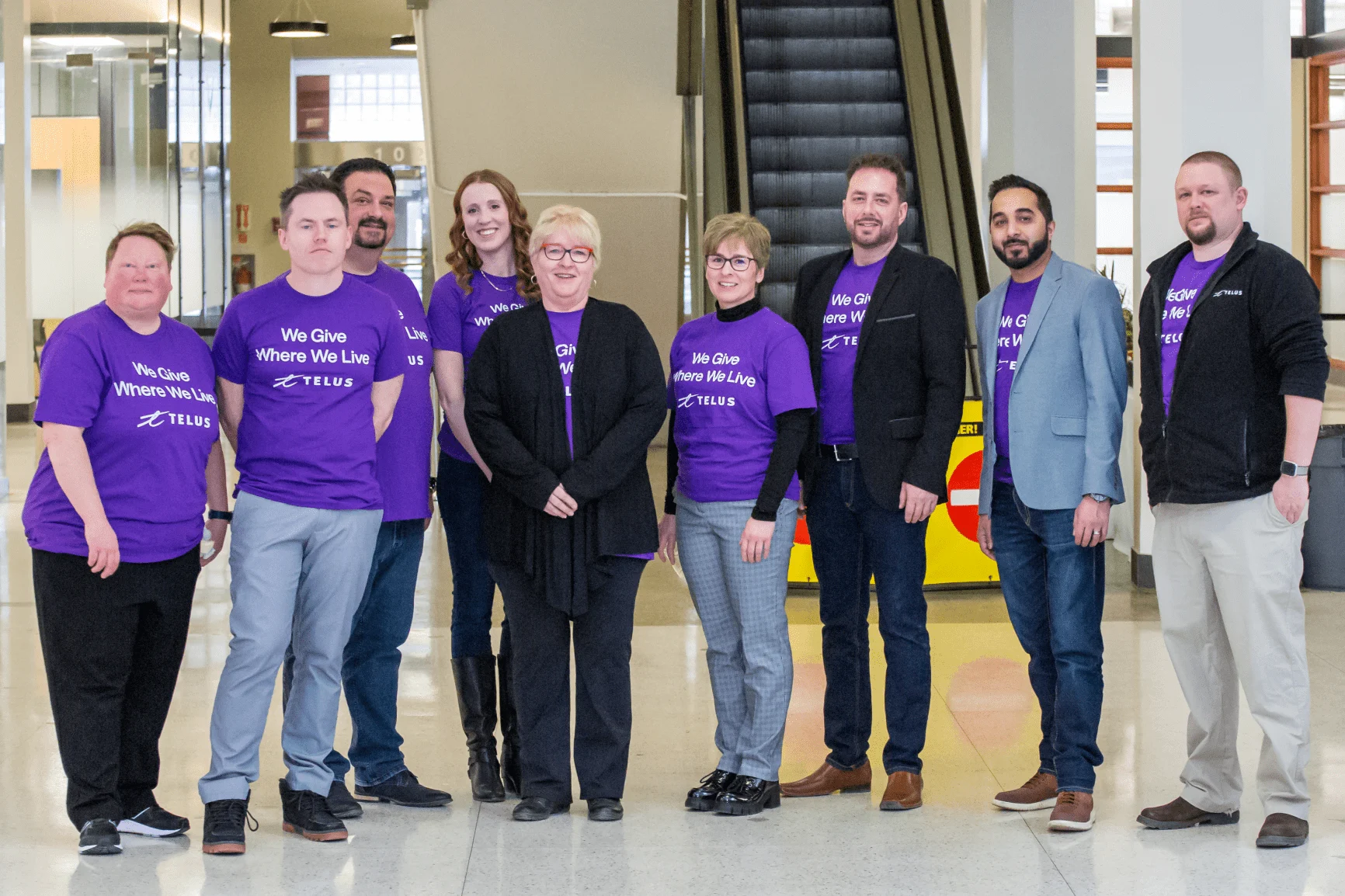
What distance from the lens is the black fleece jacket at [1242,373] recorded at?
3301mm

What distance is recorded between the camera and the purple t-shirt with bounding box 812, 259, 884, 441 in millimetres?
3742

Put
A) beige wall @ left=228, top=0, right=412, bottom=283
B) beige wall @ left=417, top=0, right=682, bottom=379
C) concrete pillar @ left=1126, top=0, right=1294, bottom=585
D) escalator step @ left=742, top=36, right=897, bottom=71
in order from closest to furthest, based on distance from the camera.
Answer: concrete pillar @ left=1126, top=0, right=1294, bottom=585
escalator step @ left=742, top=36, right=897, bottom=71
beige wall @ left=417, top=0, right=682, bottom=379
beige wall @ left=228, top=0, right=412, bottom=283

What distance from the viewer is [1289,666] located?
3.38 m

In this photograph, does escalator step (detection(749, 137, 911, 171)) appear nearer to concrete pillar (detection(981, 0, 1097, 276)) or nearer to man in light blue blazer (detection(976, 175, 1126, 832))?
concrete pillar (detection(981, 0, 1097, 276))

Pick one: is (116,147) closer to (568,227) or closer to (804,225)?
(804,225)

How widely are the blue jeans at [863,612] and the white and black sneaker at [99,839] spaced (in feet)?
5.99

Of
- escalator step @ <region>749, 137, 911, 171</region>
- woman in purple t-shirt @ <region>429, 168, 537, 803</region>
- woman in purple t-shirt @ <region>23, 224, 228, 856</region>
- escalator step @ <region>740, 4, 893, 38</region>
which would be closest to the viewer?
woman in purple t-shirt @ <region>23, 224, 228, 856</region>

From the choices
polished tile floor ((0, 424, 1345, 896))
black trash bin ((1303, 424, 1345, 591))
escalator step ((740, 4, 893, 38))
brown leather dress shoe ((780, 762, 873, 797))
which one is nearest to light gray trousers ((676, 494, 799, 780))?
brown leather dress shoe ((780, 762, 873, 797))

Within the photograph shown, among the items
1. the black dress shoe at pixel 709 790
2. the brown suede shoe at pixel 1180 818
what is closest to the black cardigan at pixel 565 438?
the black dress shoe at pixel 709 790

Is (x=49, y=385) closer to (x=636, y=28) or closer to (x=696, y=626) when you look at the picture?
(x=696, y=626)

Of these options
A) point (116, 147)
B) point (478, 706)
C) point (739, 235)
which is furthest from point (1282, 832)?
point (116, 147)

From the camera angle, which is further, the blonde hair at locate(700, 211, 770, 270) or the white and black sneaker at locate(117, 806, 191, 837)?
the blonde hair at locate(700, 211, 770, 270)

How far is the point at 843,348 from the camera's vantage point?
3750 mm

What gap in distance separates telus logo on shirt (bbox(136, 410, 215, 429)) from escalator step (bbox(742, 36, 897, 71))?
5542 millimetres
